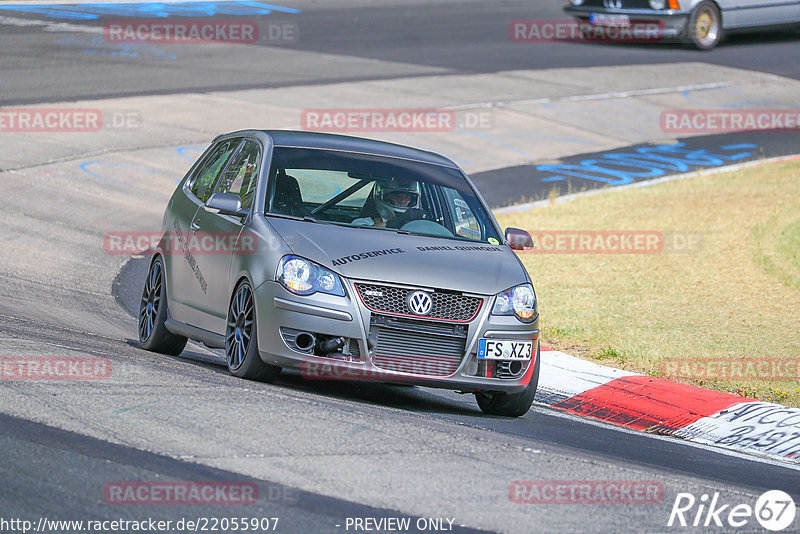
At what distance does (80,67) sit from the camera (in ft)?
76.5

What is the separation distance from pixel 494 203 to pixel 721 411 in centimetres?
993

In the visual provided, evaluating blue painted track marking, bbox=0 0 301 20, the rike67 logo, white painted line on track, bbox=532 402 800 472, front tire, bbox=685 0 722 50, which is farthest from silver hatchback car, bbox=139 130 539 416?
blue painted track marking, bbox=0 0 301 20

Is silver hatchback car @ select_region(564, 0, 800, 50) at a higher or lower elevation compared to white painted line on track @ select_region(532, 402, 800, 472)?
higher

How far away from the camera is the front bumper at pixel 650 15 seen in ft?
90.3

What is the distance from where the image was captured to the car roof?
8942 millimetres

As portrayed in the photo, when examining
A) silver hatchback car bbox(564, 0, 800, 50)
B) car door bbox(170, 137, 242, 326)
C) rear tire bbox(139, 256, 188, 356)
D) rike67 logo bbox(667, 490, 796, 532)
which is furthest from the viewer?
silver hatchback car bbox(564, 0, 800, 50)

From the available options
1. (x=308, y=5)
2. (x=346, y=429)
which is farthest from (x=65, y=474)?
(x=308, y=5)

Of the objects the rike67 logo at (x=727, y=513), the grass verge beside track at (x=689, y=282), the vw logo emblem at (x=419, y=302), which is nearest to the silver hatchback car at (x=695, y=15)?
the grass verge beside track at (x=689, y=282)

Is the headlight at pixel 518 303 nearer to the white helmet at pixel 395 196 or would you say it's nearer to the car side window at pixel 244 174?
the white helmet at pixel 395 196

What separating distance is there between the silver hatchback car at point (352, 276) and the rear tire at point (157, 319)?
17 millimetres

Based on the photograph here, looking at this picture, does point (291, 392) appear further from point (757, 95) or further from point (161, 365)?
point (757, 95)

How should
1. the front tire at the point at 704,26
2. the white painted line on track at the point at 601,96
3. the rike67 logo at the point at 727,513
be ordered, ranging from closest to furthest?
the rike67 logo at the point at 727,513 → the white painted line on track at the point at 601,96 → the front tire at the point at 704,26

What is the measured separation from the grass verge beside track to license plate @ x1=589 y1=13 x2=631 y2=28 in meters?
7.85

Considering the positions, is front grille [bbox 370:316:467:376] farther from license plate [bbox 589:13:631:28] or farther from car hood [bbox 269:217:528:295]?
license plate [bbox 589:13:631:28]
